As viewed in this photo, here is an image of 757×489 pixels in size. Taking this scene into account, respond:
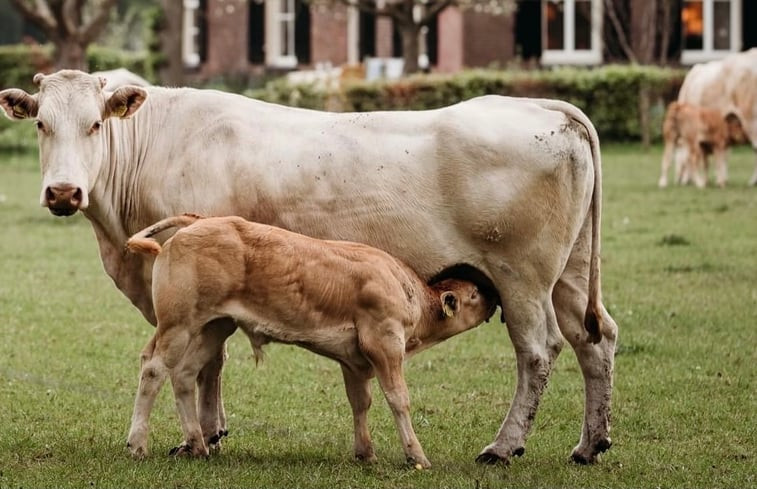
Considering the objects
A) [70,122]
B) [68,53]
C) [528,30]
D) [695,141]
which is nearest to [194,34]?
[528,30]

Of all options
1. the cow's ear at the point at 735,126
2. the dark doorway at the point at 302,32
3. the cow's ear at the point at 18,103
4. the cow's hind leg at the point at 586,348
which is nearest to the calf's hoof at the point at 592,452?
the cow's hind leg at the point at 586,348

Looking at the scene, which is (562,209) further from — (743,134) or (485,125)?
(743,134)

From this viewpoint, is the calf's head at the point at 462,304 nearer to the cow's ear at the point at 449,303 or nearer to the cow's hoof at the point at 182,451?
the cow's ear at the point at 449,303

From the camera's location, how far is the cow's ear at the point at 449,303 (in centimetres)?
777

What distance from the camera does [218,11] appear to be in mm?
41969

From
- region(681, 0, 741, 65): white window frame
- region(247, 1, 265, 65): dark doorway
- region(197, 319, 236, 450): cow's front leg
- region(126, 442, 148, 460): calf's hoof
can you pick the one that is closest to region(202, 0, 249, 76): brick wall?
region(247, 1, 265, 65): dark doorway

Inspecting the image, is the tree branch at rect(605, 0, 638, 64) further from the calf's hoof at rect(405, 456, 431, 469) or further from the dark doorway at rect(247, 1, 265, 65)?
the calf's hoof at rect(405, 456, 431, 469)

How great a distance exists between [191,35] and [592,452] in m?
36.5

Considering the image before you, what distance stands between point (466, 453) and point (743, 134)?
18.1 meters

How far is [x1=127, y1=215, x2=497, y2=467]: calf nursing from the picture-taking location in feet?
24.5

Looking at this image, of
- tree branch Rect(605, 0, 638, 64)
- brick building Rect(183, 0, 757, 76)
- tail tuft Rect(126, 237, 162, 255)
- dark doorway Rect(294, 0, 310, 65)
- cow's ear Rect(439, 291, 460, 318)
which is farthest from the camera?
dark doorway Rect(294, 0, 310, 65)

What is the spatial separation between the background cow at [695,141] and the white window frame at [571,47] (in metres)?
14.1

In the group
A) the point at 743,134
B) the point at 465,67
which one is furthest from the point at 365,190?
the point at 465,67

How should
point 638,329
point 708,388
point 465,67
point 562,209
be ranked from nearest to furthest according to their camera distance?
point 562,209
point 708,388
point 638,329
point 465,67
